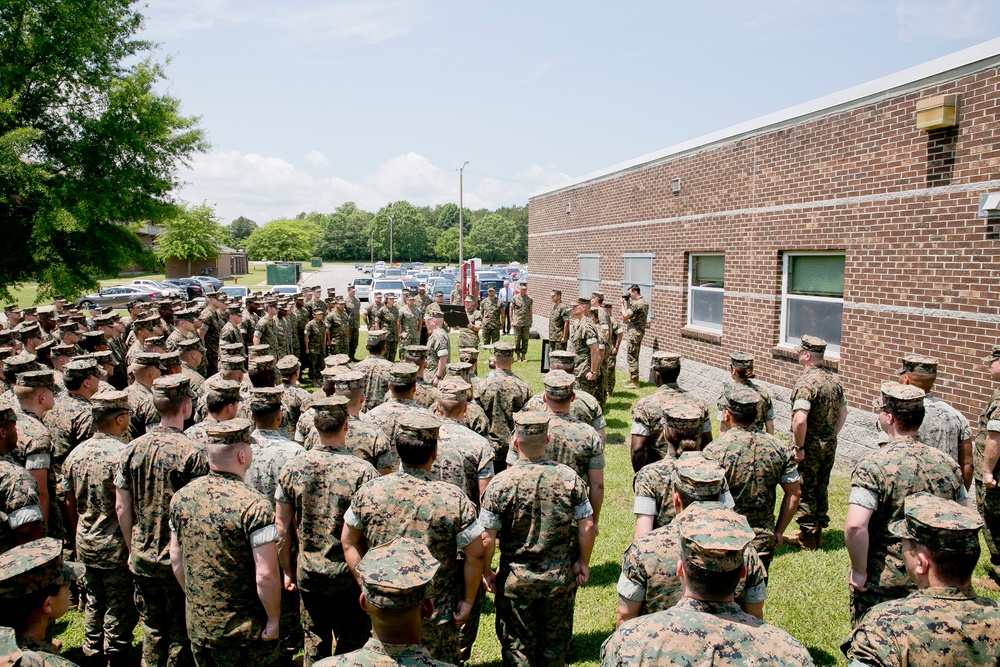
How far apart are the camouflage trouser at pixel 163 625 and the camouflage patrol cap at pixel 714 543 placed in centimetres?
340

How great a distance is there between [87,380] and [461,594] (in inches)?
160

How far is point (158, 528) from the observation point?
414 cm

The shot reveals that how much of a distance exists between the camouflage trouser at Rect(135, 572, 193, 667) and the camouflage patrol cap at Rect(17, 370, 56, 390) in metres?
2.20

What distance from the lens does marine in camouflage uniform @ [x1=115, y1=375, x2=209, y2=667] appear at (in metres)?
4.14

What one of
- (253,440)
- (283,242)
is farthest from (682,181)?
Result: (283,242)

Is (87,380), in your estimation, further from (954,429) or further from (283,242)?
(283,242)

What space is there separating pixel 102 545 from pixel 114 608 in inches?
20.0

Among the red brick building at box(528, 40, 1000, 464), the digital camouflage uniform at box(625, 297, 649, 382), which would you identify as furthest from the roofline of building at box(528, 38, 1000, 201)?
the digital camouflage uniform at box(625, 297, 649, 382)

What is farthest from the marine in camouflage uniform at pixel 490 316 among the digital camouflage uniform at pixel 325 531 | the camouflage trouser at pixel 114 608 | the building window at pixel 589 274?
the digital camouflage uniform at pixel 325 531

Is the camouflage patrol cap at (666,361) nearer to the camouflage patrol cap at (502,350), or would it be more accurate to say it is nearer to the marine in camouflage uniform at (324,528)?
the camouflage patrol cap at (502,350)

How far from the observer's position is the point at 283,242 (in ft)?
307

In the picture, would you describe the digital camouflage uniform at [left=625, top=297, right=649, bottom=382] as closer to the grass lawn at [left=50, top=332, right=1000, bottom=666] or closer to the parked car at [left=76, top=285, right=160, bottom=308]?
the grass lawn at [left=50, top=332, right=1000, bottom=666]

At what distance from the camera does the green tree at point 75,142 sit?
1526 cm

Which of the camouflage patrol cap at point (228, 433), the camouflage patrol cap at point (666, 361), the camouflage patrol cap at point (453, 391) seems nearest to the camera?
the camouflage patrol cap at point (228, 433)
